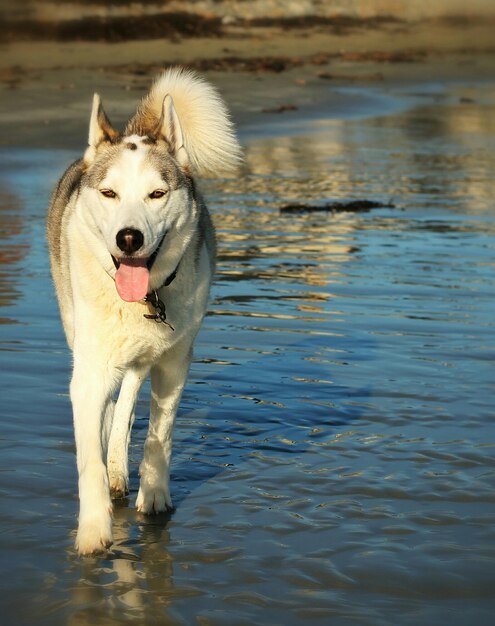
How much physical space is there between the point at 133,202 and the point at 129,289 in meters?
0.33

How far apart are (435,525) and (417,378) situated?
214 cm

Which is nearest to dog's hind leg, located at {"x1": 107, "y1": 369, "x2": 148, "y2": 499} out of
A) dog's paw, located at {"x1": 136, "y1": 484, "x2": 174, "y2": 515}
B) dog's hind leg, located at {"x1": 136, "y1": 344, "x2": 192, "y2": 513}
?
dog's hind leg, located at {"x1": 136, "y1": 344, "x2": 192, "y2": 513}

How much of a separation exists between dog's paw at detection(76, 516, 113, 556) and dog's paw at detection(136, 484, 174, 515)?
0.54m

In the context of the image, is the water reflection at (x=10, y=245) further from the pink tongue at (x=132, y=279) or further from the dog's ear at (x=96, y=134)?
the pink tongue at (x=132, y=279)

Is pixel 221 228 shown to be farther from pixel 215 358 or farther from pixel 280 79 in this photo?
pixel 280 79

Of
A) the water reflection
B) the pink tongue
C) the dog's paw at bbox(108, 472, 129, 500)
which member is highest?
the pink tongue

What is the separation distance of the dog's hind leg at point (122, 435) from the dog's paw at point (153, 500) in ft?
0.88

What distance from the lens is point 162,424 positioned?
5.16 m

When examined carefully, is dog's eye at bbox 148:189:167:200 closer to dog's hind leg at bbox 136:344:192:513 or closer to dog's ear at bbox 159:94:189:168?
dog's ear at bbox 159:94:189:168

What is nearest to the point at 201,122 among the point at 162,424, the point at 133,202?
the point at 133,202

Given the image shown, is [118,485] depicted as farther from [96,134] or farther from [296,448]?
[96,134]

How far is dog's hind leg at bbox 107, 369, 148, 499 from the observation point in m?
5.28

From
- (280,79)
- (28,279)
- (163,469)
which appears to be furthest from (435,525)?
(280,79)

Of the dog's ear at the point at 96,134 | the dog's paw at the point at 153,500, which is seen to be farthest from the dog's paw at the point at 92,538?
the dog's ear at the point at 96,134
